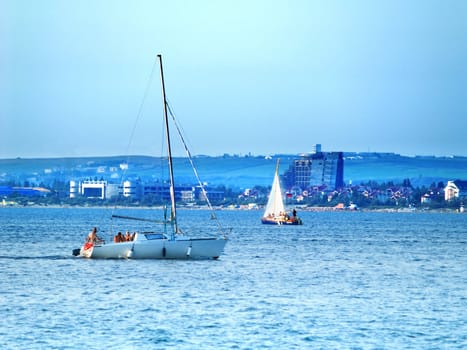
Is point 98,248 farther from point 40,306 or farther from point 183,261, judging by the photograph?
point 40,306

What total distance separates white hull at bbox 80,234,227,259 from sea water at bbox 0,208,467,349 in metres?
0.72

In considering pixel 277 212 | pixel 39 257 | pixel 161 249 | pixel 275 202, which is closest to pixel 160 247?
pixel 161 249

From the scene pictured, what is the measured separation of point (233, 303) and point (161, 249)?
67.1ft

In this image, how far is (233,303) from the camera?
49.2m

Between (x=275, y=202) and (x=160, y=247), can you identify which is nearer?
(x=160, y=247)

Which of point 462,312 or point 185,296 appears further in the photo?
point 185,296

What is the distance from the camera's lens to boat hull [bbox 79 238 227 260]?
69.3 m

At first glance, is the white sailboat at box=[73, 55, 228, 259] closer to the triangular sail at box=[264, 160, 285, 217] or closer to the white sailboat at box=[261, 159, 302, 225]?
the white sailboat at box=[261, 159, 302, 225]

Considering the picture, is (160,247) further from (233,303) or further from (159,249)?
(233,303)

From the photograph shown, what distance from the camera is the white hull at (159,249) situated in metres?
69.3

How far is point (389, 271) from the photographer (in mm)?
69312

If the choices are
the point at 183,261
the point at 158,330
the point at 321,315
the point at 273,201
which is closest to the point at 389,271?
the point at 183,261

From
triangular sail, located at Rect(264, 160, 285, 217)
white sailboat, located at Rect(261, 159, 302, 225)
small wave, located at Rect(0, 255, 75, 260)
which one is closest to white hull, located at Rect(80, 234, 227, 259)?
small wave, located at Rect(0, 255, 75, 260)

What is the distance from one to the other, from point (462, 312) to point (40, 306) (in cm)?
1535
